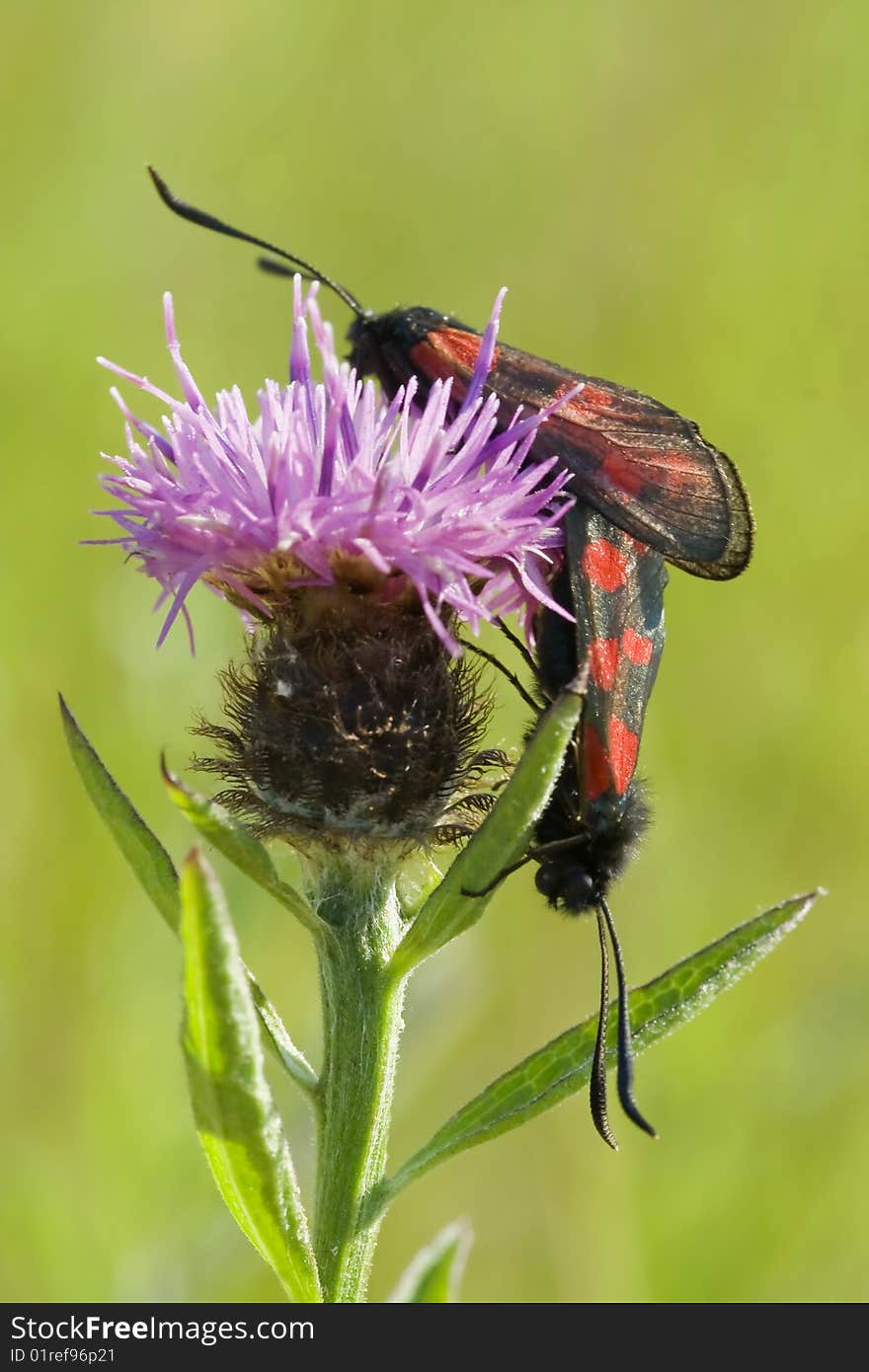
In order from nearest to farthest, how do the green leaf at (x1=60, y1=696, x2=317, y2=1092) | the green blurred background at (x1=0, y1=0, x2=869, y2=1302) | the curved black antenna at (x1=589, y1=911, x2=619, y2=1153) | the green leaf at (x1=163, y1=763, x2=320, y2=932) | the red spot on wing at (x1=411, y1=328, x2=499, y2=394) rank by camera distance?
the green leaf at (x1=163, y1=763, x2=320, y2=932)
the curved black antenna at (x1=589, y1=911, x2=619, y2=1153)
the green leaf at (x1=60, y1=696, x2=317, y2=1092)
the red spot on wing at (x1=411, y1=328, x2=499, y2=394)
the green blurred background at (x1=0, y1=0, x2=869, y2=1302)

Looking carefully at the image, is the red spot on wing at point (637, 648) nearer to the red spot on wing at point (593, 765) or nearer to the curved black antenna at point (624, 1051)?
the red spot on wing at point (593, 765)

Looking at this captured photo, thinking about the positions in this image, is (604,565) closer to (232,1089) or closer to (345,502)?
(345,502)

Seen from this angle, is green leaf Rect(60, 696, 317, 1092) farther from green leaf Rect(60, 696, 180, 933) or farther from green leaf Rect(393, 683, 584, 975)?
green leaf Rect(393, 683, 584, 975)

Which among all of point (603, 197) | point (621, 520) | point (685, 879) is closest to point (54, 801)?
point (685, 879)

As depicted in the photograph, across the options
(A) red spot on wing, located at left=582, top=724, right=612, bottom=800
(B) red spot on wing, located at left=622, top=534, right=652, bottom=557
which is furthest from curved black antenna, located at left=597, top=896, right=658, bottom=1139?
(B) red spot on wing, located at left=622, top=534, right=652, bottom=557

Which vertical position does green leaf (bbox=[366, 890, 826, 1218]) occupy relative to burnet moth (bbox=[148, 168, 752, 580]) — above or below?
below

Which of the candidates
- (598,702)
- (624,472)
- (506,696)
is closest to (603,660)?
(598,702)
